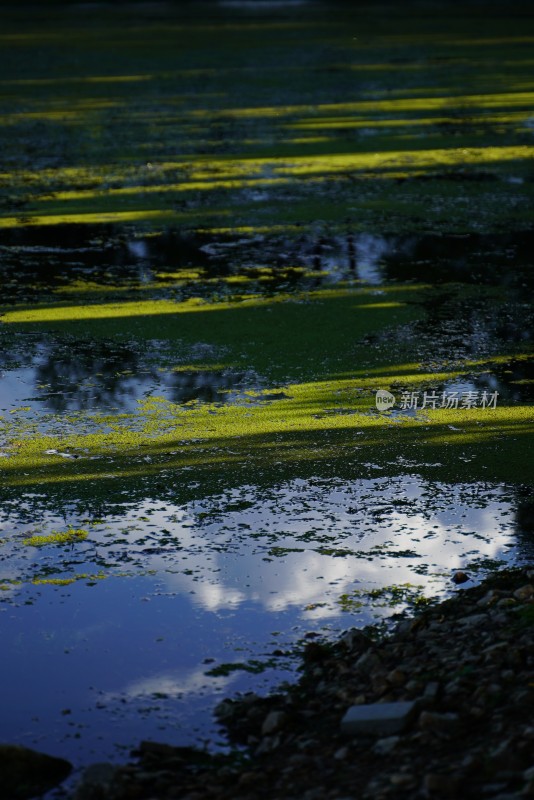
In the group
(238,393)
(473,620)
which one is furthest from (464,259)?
(473,620)

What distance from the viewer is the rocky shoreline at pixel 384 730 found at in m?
2.67

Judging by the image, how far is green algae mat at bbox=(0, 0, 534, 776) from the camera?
3.66 metres

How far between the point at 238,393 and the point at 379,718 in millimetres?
2735

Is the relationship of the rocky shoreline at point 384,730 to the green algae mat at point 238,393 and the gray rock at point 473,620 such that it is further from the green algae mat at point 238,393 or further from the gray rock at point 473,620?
the green algae mat at point 238,393

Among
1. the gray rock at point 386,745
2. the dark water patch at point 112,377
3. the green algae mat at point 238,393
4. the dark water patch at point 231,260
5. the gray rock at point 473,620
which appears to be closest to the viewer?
the gray rock at point 386,745

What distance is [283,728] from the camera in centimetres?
308

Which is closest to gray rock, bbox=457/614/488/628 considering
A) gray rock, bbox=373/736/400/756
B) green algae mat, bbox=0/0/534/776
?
green algae mat, bbox=0/0/534/776

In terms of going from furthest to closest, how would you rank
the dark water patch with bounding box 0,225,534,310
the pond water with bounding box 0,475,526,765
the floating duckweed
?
1. the dark water patch with bounding box 0,225,534,310
2. the floating duckweed
3. the pond water with bounding box 0,475,526,765

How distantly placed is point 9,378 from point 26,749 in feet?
10.3

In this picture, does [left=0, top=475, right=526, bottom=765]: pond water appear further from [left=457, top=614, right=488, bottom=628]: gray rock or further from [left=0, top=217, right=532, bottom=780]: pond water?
[left=457, top=614, right=488, bottom=628]: gray rock

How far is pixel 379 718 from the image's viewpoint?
2.94 metres

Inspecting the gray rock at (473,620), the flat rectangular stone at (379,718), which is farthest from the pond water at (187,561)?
the flat rectangular stone at (379,718)

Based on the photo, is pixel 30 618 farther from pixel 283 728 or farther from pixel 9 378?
pixel 9 378

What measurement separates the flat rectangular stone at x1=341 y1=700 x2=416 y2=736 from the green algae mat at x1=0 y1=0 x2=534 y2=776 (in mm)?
376
